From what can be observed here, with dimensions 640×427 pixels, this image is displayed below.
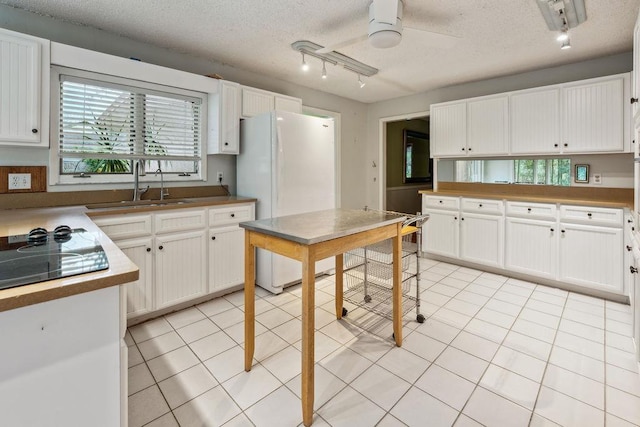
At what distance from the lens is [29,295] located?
30.2 inches

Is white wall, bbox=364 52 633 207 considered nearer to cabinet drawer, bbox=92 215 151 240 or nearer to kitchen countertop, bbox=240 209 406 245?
kitchen countertop, bbox=240 209 406 245

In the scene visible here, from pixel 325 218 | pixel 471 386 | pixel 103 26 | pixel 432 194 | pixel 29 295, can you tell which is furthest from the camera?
pixel 432 194

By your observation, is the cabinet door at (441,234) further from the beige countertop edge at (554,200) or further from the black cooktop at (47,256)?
the black cooktop at (47,256)

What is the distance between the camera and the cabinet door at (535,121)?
3271 millimetres

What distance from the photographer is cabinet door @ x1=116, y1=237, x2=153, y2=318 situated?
2.39m

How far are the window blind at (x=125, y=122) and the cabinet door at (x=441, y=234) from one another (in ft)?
9.51

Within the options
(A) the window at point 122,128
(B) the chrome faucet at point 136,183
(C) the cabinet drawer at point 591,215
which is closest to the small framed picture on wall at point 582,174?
(C) the cabinet drawer at point 591,215

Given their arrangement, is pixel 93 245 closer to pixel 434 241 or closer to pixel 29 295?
pixel 29 295

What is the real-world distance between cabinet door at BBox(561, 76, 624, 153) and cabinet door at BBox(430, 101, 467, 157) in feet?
3.28

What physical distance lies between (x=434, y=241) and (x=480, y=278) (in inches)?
29.3

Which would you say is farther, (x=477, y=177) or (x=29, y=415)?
(x=477, y=177)

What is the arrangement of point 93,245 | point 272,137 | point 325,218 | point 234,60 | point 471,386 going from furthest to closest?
point 234,60 < point 272,137 < point 325,218 < point 471,386 < point 93,245

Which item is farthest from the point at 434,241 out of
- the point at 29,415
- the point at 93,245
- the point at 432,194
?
the point at 29,415

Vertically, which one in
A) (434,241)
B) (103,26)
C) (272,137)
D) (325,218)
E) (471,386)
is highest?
(103,26)
